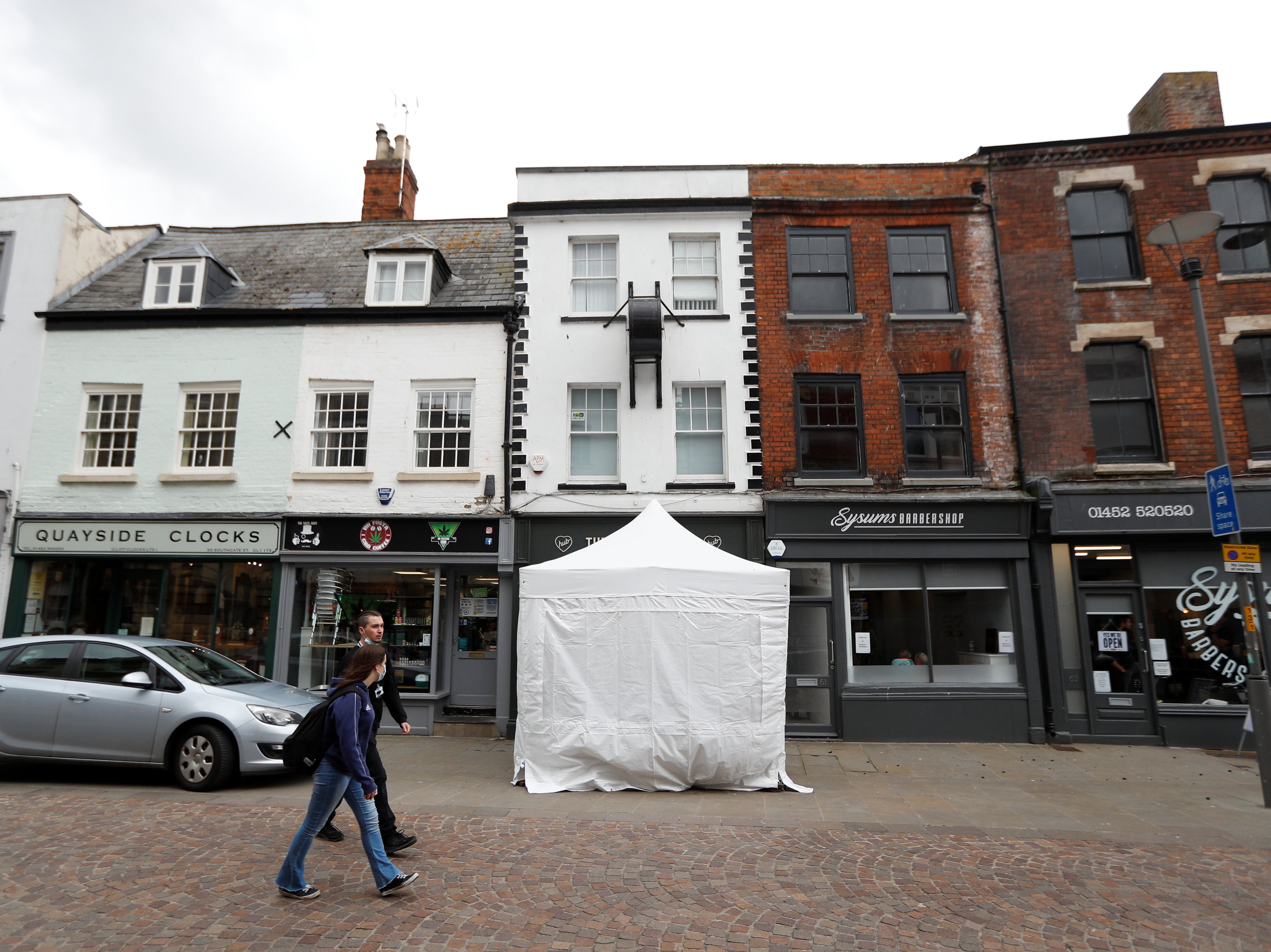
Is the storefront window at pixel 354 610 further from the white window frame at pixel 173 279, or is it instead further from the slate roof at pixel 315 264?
the white window frame at pixel 173 279

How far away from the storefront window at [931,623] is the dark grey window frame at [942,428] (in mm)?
1491

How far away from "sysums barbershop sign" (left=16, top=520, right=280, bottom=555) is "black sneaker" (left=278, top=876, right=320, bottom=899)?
8.45 metres

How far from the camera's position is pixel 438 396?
13.1m

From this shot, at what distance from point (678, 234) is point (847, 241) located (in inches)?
121

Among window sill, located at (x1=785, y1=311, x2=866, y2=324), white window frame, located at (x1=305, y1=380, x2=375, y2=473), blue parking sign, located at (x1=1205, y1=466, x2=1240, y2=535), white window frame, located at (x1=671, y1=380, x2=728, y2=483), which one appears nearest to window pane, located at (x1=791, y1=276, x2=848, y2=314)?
window sill, located at (x1=785, y1=311, x2=866, y2=324)

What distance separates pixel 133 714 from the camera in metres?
8.09

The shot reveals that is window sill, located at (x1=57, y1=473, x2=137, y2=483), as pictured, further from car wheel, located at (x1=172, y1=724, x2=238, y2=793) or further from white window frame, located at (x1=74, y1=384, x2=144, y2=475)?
car wheel, located at (x1=172, y1=724, x2=238, y2=793)

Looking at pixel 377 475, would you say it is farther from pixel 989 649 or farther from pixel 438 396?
pixel 989 649

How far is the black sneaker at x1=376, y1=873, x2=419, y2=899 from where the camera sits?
4969 millimetres

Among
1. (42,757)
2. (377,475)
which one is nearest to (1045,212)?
(377,475)

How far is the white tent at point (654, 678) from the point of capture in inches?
325

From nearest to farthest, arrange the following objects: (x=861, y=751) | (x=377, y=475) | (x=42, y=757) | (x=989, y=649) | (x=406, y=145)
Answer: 1. (x=42, y=757)
2. (x=861, y=751)
3. (x=989, y=649)
4. (x=377, y=475)
5. (x=406, y=145)

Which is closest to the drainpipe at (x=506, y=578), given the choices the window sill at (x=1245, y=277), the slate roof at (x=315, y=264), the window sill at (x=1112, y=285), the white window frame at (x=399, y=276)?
the slate roof at (x=315, y=264)

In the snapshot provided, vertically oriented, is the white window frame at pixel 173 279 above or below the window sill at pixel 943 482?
above
